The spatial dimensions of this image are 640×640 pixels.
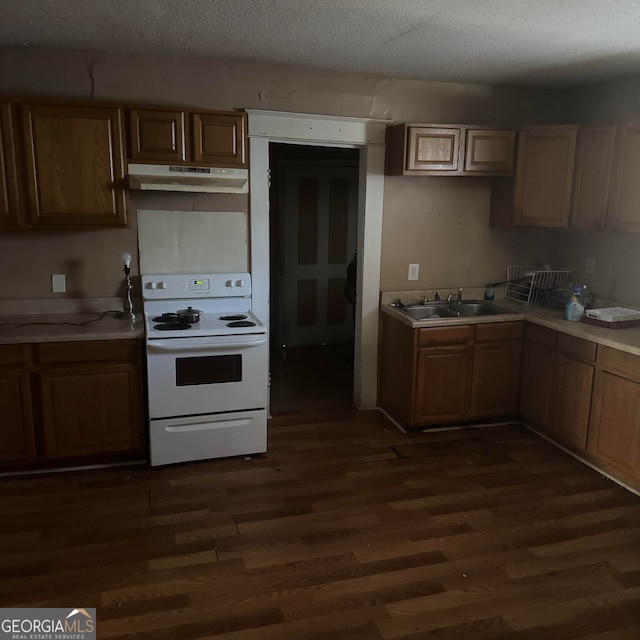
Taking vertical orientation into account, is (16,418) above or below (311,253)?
below

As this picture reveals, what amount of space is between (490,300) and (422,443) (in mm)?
1317

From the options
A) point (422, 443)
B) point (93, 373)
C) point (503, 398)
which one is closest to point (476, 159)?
point (503, 398)

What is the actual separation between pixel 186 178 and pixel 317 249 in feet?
9.05

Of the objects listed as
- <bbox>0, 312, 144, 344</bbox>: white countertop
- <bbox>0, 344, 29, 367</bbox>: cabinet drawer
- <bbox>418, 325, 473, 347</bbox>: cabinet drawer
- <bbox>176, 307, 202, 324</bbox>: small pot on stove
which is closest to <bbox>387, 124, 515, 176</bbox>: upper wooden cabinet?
<bbox>418, 325, 473, 347</bbox>: cabinet drawer

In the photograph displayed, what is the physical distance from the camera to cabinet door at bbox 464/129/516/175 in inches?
152

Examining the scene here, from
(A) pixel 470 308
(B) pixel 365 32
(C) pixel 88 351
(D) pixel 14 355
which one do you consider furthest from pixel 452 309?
(D) pixel 14 355

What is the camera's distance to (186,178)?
3.31m

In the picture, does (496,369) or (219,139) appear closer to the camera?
(219,139)

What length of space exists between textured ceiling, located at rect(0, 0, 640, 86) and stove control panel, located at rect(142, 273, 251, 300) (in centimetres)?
135

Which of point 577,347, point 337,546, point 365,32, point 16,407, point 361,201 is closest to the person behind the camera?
point 337,546

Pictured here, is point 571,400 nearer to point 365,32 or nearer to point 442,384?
point 442,384

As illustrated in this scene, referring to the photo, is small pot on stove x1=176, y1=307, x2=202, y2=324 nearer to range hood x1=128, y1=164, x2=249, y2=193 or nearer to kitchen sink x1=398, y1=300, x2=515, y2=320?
range hood x1=128, y1=164, x2=249, y2=193

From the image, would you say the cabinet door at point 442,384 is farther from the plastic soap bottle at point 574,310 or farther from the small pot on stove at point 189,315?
the small pot on stove at point 189,315

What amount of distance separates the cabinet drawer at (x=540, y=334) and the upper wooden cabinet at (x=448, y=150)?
1092mm
